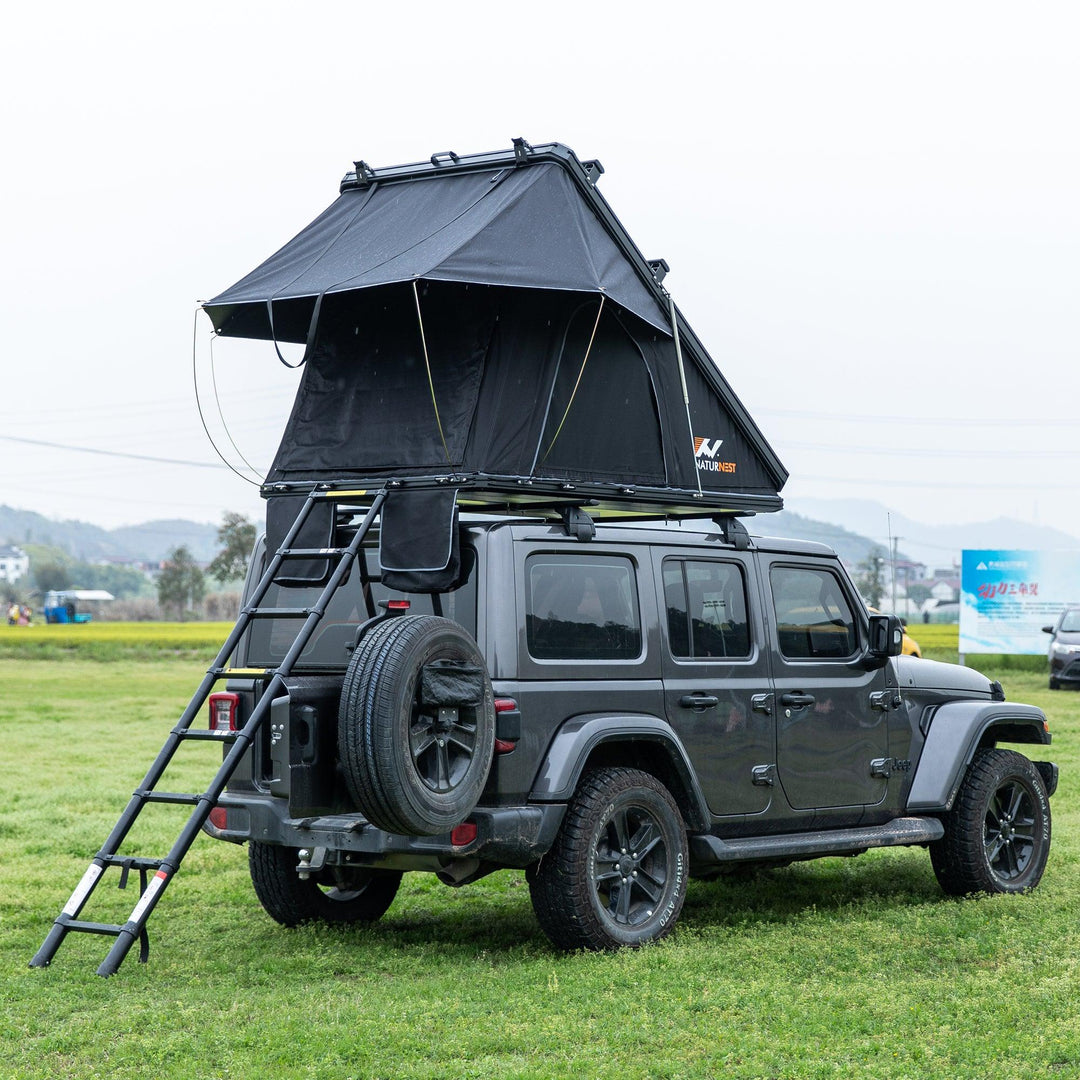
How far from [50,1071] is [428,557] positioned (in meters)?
2.66

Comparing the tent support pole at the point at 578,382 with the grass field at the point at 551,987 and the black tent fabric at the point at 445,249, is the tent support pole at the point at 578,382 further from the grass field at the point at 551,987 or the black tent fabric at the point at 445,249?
the grass field at the point at 551,987

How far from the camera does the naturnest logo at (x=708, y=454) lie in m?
8.63

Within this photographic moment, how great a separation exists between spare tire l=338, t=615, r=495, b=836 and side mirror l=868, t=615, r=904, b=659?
2614 mm

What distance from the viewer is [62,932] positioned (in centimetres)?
680

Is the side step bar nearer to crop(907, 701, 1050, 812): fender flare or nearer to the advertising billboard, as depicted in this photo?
crop(907, 701, 1050, 812): fender flare

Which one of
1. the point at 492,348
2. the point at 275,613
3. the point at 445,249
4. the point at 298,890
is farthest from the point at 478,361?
the point at 298,890

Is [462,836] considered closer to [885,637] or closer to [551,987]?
[551,987]

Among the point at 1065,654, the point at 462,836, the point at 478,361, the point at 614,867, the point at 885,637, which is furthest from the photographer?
the point at 1065,654

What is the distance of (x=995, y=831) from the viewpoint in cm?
886

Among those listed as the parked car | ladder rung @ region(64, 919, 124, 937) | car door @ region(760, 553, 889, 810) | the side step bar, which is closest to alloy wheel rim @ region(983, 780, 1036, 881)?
the side step bar

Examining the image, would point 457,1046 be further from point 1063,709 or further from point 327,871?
point 1063,709

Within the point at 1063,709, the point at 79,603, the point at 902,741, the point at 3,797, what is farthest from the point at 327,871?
the point at 79,603

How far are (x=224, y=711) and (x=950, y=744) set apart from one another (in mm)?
4011

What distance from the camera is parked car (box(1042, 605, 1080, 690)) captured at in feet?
86.4
